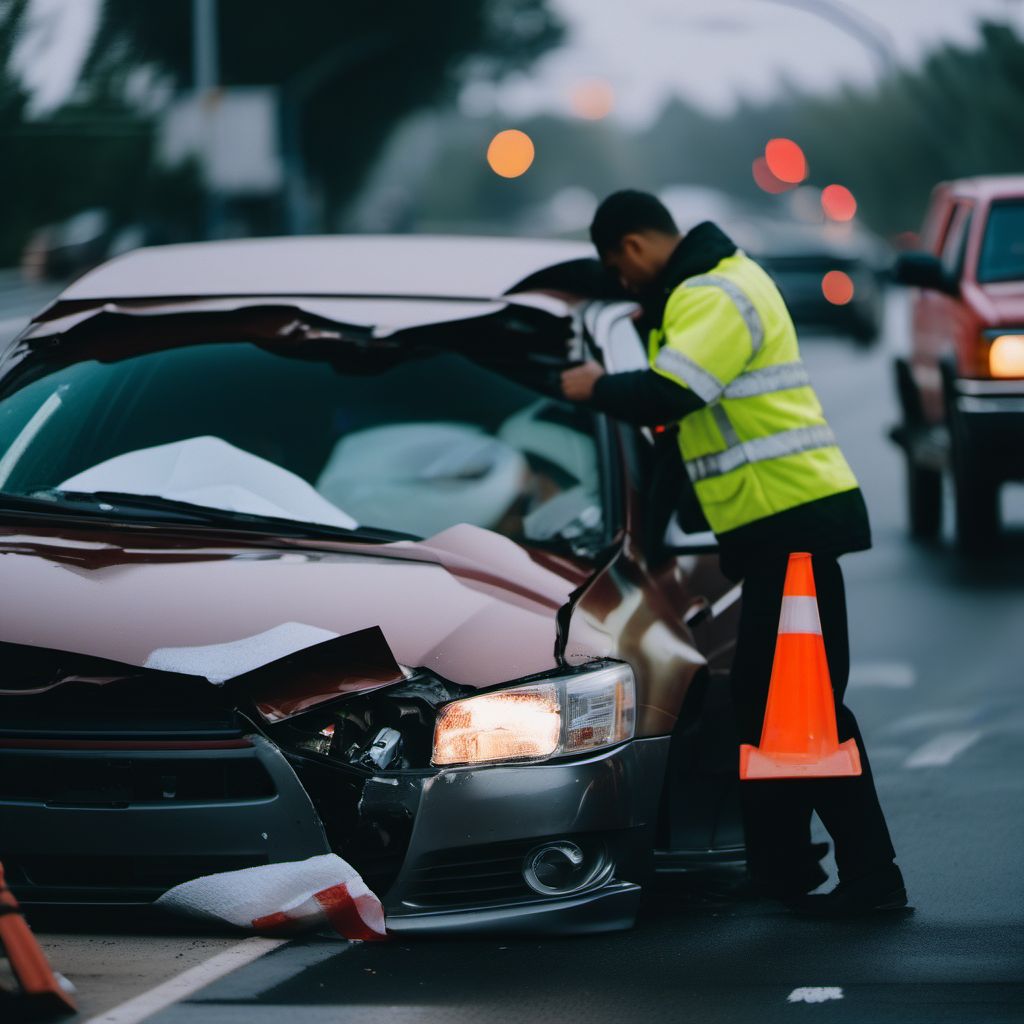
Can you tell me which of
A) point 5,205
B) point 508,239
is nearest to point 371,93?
point 5,205

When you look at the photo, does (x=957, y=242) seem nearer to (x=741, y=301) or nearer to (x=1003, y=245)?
(x=1003, y=245)

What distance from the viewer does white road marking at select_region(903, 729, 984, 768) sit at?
760 centimetres

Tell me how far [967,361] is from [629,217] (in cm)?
707

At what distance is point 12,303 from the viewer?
21000 millimetres

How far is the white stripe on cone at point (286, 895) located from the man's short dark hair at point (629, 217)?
1841mm

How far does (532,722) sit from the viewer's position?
486 cm

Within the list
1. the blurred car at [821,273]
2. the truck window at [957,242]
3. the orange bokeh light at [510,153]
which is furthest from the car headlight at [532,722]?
the orange bokeh light at [510,153]

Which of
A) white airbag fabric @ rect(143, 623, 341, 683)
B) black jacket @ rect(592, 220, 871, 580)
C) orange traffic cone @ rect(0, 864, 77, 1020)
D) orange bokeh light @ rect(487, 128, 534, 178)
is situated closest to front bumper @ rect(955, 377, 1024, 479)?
black jacket @ rect(592, 220, 871, 580)

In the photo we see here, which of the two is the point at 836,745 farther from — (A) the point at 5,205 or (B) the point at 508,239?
(A) the point at 5,205

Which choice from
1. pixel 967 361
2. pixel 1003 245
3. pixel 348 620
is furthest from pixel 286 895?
pixel 1003 245

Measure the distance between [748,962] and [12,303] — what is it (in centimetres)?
1702

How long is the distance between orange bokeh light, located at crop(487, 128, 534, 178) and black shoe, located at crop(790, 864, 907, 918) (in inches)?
1628

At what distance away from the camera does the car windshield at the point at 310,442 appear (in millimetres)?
5961

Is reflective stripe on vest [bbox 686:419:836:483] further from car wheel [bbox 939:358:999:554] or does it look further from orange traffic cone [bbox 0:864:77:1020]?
car wheel [bbox 939:358:999:554]
